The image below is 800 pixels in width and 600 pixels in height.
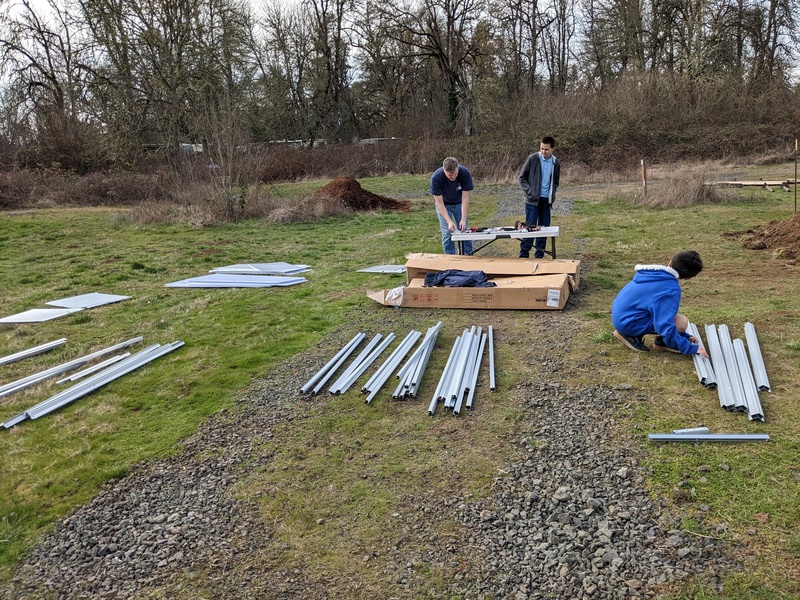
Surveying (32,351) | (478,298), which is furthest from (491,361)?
(32,351)

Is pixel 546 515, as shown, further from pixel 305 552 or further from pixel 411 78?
pixel 411 78

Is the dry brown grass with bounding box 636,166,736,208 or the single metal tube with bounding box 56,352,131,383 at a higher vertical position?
the dry brown grass with bounding box 636,166,736,208

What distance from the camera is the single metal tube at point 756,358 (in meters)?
4.39

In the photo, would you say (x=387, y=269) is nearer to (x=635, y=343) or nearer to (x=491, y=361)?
(x=491, y=361)

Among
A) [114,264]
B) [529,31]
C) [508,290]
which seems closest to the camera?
[508,290]

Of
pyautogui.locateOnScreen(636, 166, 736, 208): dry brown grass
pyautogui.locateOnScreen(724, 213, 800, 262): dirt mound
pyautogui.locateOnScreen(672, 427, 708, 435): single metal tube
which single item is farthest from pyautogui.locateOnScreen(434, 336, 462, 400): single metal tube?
pyautogui.locateOnScreen(636, 166, 736, 208): dry brown grass

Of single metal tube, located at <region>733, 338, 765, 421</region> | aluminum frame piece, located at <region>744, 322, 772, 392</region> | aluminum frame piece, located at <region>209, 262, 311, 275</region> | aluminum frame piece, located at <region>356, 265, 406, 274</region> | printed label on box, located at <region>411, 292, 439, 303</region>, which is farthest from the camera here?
aluminum frame piece, located at <region>209, 262, 311, 275</region>

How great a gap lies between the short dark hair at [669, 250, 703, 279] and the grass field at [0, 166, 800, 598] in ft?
2.56

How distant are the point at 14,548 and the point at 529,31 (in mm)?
40636

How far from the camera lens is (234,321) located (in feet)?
23.1

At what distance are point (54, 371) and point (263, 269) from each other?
170 inches

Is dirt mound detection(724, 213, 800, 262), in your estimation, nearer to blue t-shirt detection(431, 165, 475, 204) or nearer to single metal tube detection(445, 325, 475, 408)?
blue t-shirt detection(431, 165, 475, 204)

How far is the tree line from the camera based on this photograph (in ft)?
80.3

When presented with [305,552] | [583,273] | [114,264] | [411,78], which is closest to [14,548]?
[305,552]
